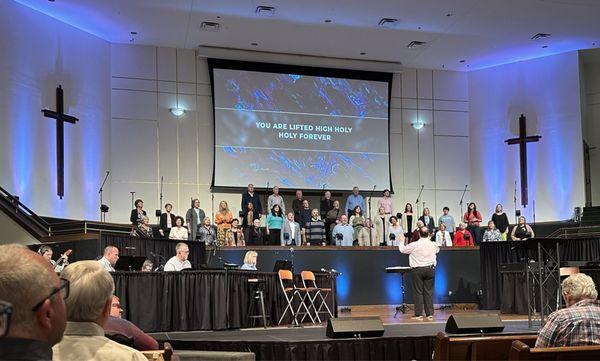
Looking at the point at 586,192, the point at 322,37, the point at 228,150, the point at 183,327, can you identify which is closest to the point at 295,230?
the point at 228,150

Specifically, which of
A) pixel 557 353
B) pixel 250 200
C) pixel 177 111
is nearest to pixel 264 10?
pixel 177 111

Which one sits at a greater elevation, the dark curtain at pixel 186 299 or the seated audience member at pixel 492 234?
the seated audience member at pixel 492 234

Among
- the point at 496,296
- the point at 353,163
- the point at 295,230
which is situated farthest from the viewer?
the point at 353,163

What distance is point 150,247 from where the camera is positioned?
1202 centimetres

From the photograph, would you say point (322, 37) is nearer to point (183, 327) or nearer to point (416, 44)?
point (416, 44)

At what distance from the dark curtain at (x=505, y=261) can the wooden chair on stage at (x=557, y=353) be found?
8.62 metres

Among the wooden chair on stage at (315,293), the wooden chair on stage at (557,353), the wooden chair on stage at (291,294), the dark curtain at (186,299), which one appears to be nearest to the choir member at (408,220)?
the wooden chair on stage at (315,293)

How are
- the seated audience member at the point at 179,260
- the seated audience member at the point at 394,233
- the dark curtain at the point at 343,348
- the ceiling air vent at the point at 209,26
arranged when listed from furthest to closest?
1. the ceiling air vent at the point at 209,26
2. the seated audience member at the point at 394,233
3. the seated audience member at the point at 179,260
4. the dark curtain at the point at 343,348

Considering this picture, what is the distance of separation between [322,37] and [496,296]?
7.92 meters

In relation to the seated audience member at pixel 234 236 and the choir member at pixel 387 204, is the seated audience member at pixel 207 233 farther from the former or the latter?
the choir member at pixel 387 204

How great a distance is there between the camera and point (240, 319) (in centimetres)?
999

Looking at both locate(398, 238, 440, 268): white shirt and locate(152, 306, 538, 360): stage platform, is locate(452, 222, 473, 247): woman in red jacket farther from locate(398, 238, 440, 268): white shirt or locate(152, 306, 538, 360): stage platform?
locate(152, 306, 538, 360): stage platform

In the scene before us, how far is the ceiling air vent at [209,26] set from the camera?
1626 centimetres

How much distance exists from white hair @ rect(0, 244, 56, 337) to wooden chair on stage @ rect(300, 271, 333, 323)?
30.5 ft
